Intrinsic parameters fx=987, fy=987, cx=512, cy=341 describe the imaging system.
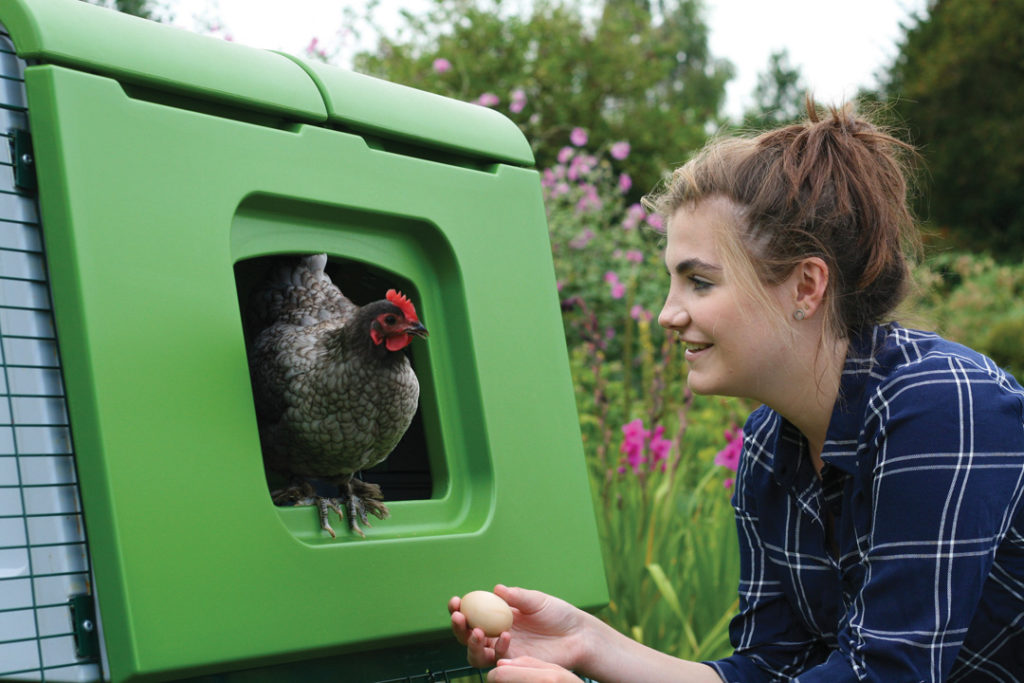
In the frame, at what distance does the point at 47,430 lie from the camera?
1059mm

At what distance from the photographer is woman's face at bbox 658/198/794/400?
1.46m

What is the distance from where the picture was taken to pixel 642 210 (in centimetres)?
531

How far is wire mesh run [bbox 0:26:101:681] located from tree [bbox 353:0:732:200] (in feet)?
19.4

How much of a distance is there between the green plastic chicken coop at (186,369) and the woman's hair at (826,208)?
43 centimetres

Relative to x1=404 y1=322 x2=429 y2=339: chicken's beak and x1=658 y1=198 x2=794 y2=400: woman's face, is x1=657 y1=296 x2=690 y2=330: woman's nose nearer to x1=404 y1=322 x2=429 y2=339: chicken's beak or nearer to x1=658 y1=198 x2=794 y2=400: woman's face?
x1=658 y1=198 x2=794 y2=400: woman's face

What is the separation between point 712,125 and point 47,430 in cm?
1466

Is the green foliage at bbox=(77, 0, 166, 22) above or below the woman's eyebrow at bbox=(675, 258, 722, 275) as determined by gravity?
above

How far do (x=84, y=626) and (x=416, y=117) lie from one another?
2.67ft

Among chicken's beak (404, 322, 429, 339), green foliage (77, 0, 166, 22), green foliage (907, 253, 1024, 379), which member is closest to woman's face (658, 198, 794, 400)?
chicken's beak (404, 322, 429, 339)

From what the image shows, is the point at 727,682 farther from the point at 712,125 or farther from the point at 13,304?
the point at 712,125

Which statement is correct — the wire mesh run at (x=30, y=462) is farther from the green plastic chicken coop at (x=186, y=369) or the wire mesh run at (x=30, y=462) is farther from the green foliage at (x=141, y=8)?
the green foliage at (x=141, y=8)

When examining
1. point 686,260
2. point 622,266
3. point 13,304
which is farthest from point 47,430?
point 622,266

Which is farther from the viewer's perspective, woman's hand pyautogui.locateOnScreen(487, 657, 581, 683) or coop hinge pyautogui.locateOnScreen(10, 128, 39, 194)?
woman's hand pyautogui.locateOnScreen(487, 657, 581, 683)

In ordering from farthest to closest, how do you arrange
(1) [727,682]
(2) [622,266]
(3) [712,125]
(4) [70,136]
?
1. (3) [712,125]
2. (2) [622,266]
3. (1) [727,682]
4. (4) [70,136]
